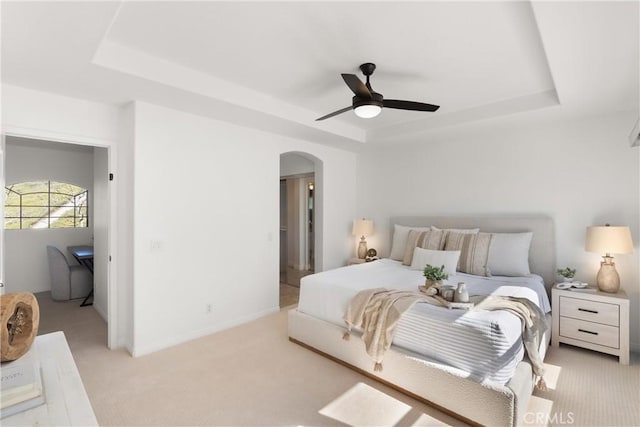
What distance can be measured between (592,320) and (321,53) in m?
3.41

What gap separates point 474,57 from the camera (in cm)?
248

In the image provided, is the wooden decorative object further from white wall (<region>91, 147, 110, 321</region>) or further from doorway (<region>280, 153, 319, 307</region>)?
Answer: doorway (<region>280, 153, 319, 307</region>)

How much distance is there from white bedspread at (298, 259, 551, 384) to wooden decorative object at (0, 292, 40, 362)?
6.78 feet

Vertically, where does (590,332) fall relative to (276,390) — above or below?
above

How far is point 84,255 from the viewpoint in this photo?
4.50m

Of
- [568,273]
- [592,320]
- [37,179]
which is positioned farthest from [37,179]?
[592,320]

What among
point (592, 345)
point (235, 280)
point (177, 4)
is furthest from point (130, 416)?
point (592, 345)

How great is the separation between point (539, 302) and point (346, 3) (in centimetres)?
284

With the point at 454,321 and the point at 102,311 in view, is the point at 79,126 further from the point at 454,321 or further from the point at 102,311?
the point at 454,321

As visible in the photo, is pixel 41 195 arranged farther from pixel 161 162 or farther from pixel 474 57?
pixel 474 57

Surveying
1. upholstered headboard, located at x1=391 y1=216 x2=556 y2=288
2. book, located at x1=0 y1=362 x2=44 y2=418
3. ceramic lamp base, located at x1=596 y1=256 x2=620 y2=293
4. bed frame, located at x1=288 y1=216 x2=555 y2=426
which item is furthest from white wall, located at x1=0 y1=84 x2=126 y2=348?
ceramic lamp base, located at x1=596 y1=256 x2=620 y2=293

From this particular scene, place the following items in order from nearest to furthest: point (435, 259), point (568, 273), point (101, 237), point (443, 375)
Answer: point (443, 375) < point (568, 273) < point (435, 259) < point (101, 237)

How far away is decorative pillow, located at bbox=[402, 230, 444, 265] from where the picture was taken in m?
3.87

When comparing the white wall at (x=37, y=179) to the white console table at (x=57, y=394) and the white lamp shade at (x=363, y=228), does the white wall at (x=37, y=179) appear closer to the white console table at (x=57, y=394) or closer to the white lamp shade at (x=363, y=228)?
the white lamp shade at (x=363, y=228)
